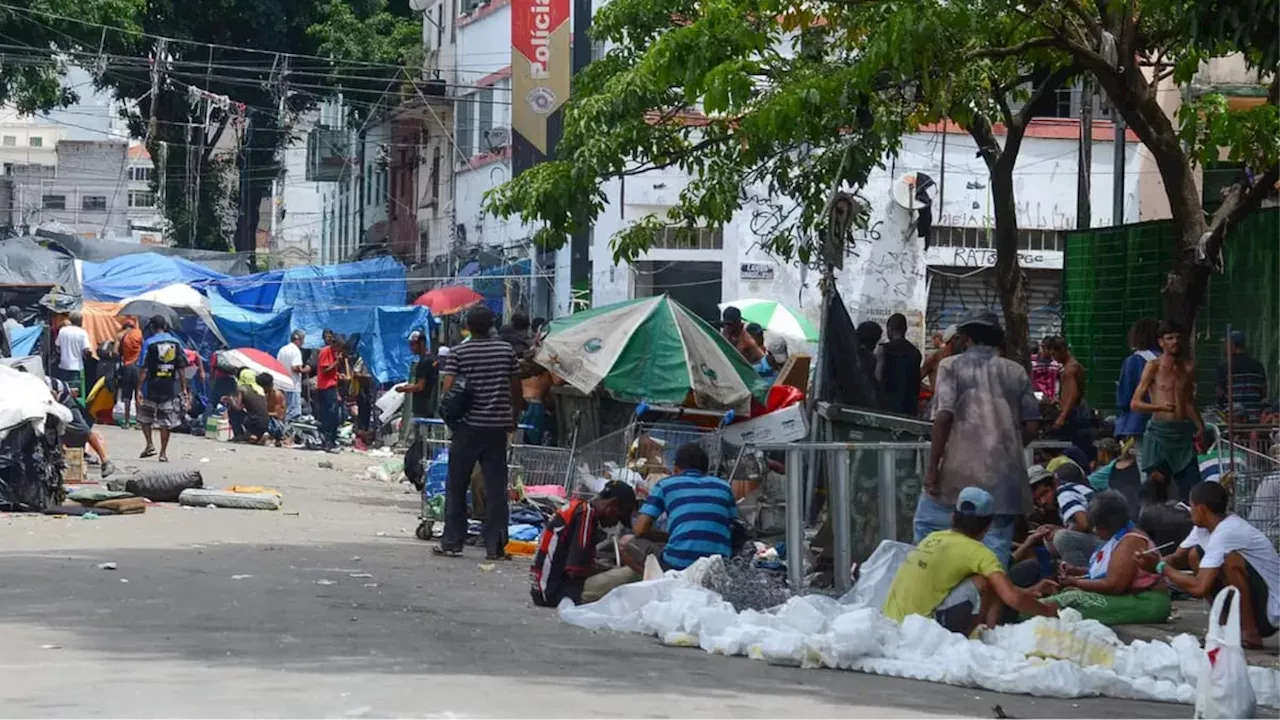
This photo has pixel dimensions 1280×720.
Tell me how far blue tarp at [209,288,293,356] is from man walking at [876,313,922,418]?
23.0 m

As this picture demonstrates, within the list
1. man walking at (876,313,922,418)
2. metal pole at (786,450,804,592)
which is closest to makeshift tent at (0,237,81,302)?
man walking at (876,313,922,418)

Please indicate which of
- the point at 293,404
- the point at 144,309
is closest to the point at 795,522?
the point at 293,404

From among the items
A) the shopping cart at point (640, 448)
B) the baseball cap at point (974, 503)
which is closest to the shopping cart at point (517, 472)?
the shopping cart at point (640, 448)

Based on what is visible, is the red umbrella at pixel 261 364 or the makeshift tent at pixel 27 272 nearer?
the red umbrella at pixel 261 364

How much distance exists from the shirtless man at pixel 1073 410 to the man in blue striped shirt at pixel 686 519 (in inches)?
214

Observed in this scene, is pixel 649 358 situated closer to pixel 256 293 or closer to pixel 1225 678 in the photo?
pixel 1225 678

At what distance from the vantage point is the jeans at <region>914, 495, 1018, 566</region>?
33.2ft

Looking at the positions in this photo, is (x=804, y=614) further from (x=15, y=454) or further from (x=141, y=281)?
(x=141, y=281)

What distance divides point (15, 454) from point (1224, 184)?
43.5 ft

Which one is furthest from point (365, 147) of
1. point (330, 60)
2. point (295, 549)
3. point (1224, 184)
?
point (295, 549)

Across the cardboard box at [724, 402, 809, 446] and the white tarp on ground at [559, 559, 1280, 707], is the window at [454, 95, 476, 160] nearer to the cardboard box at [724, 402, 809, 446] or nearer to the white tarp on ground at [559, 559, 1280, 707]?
the cardboard box at [724, 402, 809, 446]

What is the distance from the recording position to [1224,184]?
20844 millimetres

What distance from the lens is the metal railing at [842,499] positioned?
10742mm

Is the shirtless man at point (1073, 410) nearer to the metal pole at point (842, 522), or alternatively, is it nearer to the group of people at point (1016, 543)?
the group of people at point (1016, 543)
